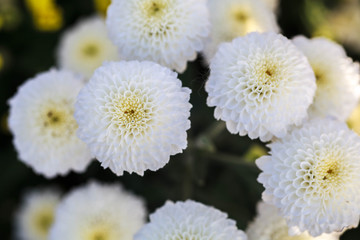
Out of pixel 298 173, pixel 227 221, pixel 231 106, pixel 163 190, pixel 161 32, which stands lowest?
pixel 163 190

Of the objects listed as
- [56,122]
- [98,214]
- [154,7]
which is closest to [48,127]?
[56,122]

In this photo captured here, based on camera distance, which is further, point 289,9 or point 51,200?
point 289,9

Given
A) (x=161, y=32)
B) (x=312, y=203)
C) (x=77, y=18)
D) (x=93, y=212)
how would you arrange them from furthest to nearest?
(x=77, y=18) → (x=93, y=212) → (x=161, y=32) → (x=312, y=203)

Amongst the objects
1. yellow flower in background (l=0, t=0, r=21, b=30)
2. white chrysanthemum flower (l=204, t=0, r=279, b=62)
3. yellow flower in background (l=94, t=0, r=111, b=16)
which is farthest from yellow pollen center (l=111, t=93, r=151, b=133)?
yellow flower in background (l=0, t=0, r=21, b=30)

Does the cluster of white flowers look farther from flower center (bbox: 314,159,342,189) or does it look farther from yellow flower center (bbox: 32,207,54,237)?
flower center (bbox: 314,159,342,189)

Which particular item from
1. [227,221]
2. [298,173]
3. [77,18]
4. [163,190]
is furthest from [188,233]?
[77,18]

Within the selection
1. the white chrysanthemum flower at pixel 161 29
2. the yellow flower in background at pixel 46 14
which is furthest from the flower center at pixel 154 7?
the yellow flower in background at pixel 46 14

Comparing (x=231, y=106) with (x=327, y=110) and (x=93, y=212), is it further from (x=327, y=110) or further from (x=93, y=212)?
(x=93, y=212)

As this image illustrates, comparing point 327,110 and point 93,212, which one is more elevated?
point 327,110
